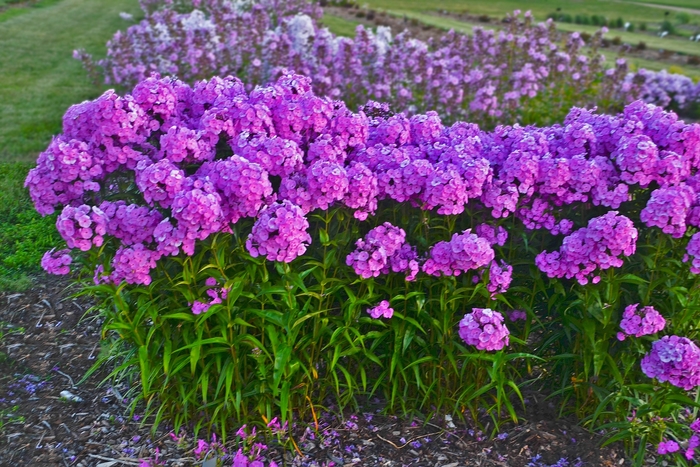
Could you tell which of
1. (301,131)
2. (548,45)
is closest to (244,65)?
(548,45)

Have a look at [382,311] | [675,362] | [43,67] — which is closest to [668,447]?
[675,362]

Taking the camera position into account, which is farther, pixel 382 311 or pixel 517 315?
pixel 517 315

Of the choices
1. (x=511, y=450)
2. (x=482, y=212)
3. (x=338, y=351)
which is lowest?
(x=511, y=450)

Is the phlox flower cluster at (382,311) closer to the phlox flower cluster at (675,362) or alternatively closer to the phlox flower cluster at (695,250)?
the phlox flower cluster at (675,362)

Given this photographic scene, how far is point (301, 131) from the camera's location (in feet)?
11.7

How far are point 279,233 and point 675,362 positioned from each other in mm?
1863

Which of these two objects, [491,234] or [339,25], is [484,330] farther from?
[339,25]

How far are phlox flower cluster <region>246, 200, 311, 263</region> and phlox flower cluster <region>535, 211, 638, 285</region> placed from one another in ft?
3.86

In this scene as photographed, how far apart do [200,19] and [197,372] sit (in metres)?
9.10

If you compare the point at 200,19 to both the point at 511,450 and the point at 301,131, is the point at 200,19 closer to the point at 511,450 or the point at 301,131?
the point at 301,131

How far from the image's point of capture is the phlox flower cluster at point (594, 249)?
294 centimetres

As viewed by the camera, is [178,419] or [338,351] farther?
[178,419]

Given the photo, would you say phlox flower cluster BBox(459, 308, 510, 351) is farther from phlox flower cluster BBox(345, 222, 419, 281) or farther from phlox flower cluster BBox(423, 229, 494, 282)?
phlox flower cluster BBox(345, 222, 419, 281)

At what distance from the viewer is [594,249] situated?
9.79 ft
